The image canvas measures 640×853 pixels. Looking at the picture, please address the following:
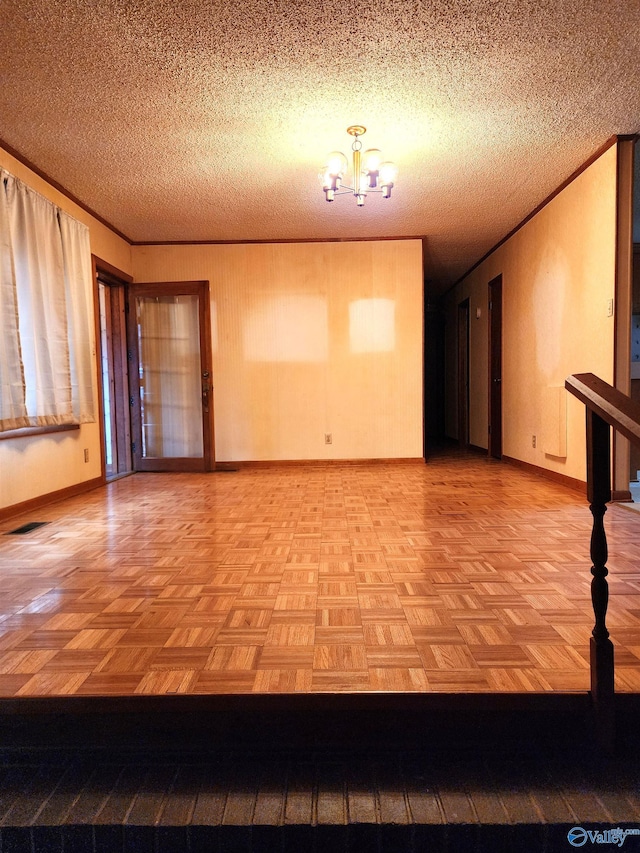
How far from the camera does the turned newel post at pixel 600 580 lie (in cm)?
116

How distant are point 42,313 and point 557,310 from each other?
3939mm

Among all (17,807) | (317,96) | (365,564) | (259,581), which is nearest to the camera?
(17,807)

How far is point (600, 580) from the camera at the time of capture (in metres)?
1.20

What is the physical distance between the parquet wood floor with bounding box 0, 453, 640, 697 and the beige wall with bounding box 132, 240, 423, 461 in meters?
2.03

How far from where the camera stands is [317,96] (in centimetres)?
273

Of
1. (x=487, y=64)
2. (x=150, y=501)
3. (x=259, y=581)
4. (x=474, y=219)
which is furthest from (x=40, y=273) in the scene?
(x=474, y=219)

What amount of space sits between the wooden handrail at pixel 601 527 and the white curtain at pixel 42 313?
3.15 metres

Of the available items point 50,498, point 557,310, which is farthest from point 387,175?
point 50,498

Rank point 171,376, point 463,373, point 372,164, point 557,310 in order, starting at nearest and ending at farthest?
1. point 372,164
2. point 557,310
3. point 171,376
4. point 463,373

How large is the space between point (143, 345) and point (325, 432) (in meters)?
2.18

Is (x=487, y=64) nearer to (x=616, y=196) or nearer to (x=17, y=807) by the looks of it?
(x=616, y=196)

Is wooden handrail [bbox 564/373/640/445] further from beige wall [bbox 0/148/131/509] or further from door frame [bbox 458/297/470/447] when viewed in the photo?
door frame [bbox 458/297/470/447]

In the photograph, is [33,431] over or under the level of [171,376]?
under

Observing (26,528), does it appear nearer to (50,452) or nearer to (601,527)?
(50,452)
